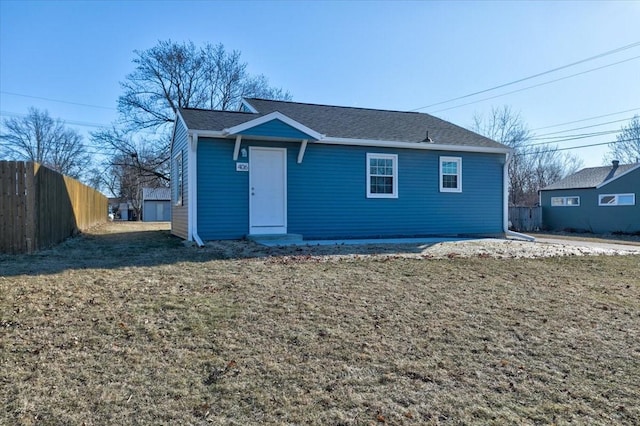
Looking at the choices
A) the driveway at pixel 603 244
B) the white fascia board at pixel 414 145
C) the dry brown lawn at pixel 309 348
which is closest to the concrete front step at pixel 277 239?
the white fascia board at pixel 414 145

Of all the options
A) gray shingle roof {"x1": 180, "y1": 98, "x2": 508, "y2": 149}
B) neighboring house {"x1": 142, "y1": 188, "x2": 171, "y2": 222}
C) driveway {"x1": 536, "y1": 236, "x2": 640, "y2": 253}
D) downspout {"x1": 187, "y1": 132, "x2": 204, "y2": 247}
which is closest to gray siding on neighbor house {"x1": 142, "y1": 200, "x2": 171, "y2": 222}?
neighboring house {"x1": 142, "y1": 188, "x2": 171, "y2": 222}

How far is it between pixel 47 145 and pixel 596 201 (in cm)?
4773

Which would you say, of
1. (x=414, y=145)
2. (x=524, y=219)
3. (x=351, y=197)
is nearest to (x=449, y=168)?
(x=414, y=145)

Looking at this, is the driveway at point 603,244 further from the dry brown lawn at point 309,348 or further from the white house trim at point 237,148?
the white house trim at point 237,148

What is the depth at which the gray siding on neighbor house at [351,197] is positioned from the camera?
33.5 feet

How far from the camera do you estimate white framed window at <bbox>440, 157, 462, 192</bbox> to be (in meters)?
12.6

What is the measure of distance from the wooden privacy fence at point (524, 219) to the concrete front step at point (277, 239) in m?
18.1

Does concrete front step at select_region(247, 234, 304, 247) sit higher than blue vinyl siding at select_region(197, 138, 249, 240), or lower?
lower

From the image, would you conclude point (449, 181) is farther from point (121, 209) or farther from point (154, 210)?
point (121, 209)

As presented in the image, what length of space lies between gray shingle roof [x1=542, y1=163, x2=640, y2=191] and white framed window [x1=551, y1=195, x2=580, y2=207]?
65 centimetres

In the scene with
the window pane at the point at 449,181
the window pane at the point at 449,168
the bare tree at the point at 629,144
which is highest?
the bare tree at the point at 629,144

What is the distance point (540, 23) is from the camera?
1292cm

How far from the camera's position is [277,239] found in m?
10.3

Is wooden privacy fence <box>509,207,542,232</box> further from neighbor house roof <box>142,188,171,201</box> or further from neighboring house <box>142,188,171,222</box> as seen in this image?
neighbor house roof <box>142,188,171,201</box>
